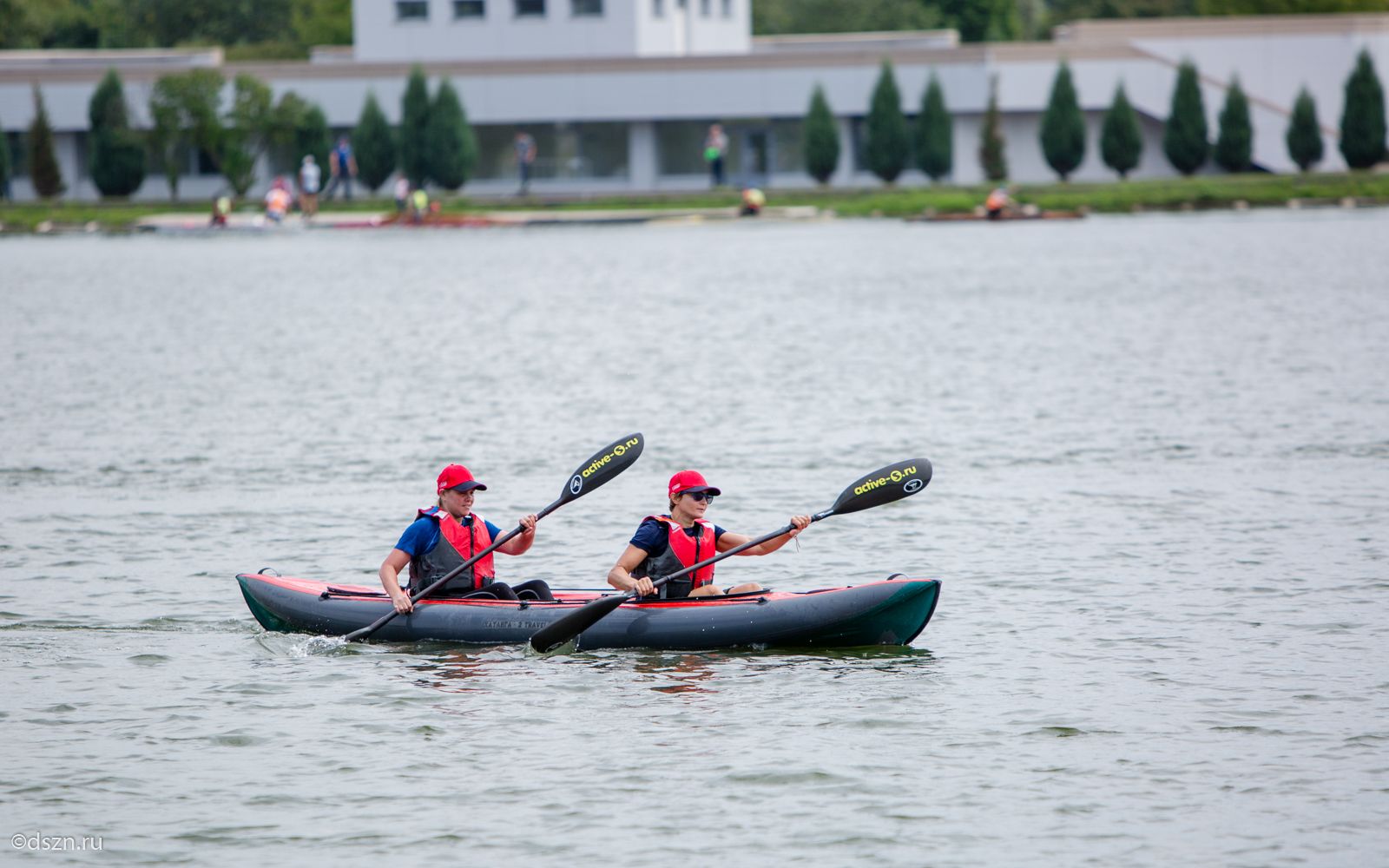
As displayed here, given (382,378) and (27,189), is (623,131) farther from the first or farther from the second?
(382,378)

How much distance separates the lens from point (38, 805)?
1138 centimetres

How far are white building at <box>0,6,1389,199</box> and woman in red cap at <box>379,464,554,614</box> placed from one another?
55630mm

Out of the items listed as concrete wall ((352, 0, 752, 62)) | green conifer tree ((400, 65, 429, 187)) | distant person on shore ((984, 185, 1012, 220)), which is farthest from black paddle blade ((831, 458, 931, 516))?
concrete wall ((352, 0, 752, 62))

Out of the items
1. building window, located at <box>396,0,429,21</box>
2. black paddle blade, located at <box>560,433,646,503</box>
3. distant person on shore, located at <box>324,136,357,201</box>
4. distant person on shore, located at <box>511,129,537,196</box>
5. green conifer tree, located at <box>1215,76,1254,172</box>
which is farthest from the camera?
building window, located at <box>396,0,429,21</box>

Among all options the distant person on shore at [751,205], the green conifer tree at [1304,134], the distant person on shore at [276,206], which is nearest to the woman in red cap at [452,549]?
the distant person on shore at [751,205]

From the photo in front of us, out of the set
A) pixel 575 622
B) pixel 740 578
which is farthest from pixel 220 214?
pixel 575 622

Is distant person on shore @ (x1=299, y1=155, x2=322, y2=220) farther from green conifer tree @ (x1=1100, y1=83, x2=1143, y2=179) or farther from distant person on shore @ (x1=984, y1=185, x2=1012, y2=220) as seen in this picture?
green conifer tree @ (x1=1100, y1=83, x2=1143, y2=179)

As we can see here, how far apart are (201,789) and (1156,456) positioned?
1444 cm

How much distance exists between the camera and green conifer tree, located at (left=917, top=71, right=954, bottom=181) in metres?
66.7

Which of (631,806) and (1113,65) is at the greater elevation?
(1113,65)

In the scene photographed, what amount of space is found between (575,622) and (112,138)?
59166 millimetres

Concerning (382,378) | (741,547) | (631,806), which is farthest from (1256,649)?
(382,378)

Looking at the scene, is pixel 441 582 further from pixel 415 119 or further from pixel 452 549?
pixel 415 119

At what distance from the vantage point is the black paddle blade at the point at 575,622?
539 inches
